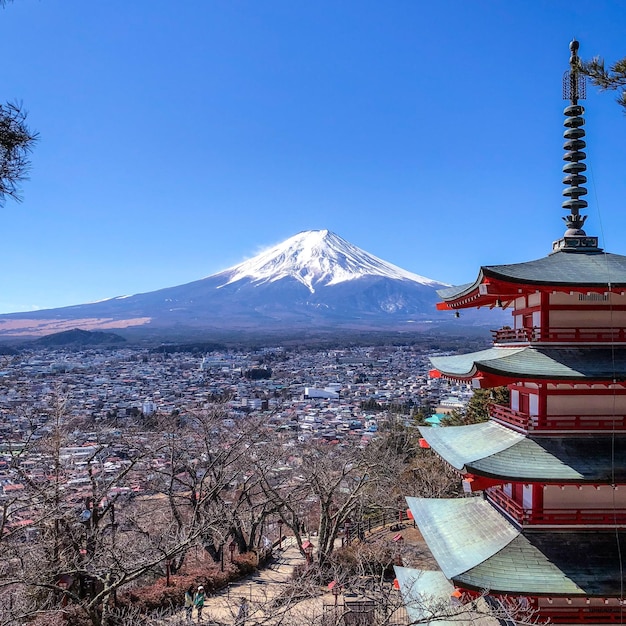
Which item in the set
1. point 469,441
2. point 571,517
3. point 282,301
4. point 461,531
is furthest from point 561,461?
point 282,301

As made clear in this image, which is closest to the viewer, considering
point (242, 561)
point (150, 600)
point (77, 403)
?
point (150, 600)

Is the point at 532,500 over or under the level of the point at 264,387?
over

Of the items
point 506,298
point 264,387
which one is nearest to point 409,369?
point 264,387

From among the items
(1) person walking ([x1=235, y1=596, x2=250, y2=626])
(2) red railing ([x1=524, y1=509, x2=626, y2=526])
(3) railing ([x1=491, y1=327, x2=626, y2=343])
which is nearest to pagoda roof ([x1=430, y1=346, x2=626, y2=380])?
(3) railing ([x1=491, y1=327, x2=626, y2=343])

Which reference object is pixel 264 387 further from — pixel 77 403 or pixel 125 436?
pixel 125 436

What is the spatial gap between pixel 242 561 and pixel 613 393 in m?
12.4

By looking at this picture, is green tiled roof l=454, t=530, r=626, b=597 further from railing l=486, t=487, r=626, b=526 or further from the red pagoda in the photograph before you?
railing l=486, t=487, r=626, b=526

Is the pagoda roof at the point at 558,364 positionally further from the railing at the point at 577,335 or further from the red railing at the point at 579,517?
the red railing at the point at 579,517

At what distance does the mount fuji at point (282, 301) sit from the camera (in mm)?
148500

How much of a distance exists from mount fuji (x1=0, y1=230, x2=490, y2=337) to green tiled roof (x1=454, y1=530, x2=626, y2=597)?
128756 mm

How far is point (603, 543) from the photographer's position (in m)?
6.99

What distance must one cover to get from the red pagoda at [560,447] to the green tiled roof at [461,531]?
1.2 inches

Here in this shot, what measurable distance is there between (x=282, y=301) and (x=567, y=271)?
525 ft

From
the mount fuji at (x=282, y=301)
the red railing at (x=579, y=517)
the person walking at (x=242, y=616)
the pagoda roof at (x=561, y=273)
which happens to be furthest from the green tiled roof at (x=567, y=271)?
the mount fuji at (x=282, y=301)
